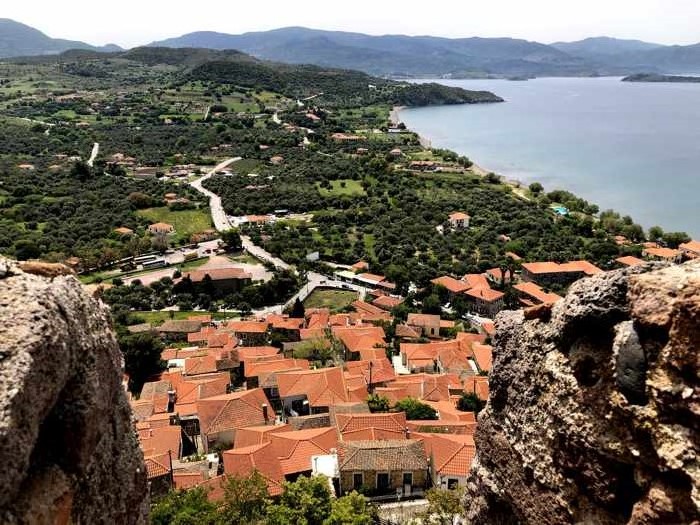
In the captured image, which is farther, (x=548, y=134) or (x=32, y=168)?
(x=548, y=134)

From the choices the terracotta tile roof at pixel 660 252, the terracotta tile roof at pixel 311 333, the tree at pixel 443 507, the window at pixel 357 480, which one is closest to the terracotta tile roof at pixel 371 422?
the window at pixel 357 480

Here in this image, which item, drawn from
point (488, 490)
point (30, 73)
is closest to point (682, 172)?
point (488, 490)

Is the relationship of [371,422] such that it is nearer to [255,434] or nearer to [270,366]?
[255,434]

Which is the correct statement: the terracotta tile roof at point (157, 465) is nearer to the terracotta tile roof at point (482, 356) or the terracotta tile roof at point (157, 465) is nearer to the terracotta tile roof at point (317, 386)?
the terracotta tile roof at point (317, 386)

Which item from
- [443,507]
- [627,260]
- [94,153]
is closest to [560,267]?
[627,260]

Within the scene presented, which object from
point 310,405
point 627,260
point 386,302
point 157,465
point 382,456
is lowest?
point 386,302

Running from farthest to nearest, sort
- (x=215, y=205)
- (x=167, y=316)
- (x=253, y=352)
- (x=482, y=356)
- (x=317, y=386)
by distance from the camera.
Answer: (x=215, y=205) < (x=167, y=316) < (x=482, y=356) < (x=253, y=352) < (x=317, y=386)

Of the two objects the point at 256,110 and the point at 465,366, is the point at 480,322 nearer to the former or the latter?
the point at 465,366
